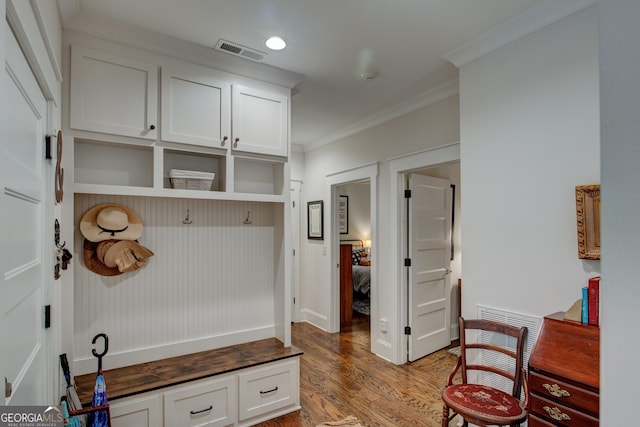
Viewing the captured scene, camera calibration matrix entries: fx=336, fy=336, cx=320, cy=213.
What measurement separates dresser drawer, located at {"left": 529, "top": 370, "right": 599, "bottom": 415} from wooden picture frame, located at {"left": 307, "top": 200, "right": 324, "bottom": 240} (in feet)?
10.8

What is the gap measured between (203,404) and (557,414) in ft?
6.47

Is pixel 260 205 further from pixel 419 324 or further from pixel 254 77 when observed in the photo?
pixel 419 324

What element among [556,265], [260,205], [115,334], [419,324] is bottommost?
[419,324]

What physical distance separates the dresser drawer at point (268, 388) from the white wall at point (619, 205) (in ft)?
6.86

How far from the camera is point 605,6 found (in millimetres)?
750

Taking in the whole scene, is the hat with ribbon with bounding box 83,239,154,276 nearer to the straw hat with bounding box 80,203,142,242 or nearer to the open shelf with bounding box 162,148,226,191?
the straw hat with bounding box 80,203,142,242

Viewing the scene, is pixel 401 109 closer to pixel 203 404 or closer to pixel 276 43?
pixel 276 43

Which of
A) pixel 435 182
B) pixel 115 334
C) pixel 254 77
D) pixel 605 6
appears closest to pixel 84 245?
pixel 115 334

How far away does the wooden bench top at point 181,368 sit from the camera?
6.51ft

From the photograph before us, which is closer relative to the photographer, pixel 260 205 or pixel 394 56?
pixel 394 56

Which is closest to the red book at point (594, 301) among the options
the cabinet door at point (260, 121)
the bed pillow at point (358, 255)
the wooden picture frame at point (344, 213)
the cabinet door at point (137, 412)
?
the cabinet door at point (260, 121)

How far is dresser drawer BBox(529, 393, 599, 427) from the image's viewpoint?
52.7 inches

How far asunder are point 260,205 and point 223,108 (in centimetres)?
84

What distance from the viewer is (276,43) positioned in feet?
7.44
